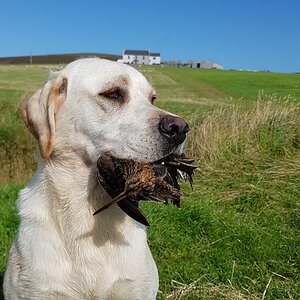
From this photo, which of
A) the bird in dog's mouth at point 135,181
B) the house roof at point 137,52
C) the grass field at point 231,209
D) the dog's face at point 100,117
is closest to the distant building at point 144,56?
the house roof at point 137,52

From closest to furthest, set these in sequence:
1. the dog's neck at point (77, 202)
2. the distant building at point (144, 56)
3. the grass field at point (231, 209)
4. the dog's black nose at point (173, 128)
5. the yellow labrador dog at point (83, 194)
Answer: the dog's black nose at point (173, 128) → the yellow labrador dog at point (83, 194) → the dog's neck at point (77, 202) → the grass field at point (231, 209) → the distant building at point (144, 56)

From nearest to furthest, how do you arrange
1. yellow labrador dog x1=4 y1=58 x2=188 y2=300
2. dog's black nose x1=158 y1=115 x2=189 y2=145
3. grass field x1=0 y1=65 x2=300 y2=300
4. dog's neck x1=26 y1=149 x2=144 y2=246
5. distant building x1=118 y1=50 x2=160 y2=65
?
dog's black nose x1=158 y1=115 x2=189 y2=145, yellow labrador dog x1=4 y1=58 x2=188 y2=300, dog's neck x1=26 y1=149 x2=144 y2=246, grass field x1=0 y1=65 x2=300 y2=300, distant building x1=118 y1=50 x2=160 y2=65

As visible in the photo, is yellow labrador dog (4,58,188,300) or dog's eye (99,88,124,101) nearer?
yellow labrador dog (4,58,188,300)

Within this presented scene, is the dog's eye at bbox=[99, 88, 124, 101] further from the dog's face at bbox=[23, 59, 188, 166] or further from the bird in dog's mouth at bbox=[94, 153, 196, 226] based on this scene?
the bird in dog's mouth at bbox=[94, 153, 196, 226]

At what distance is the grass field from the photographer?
488cm

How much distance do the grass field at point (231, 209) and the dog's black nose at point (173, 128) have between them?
1.23 m

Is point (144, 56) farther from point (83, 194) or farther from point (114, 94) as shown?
point (83, 194)

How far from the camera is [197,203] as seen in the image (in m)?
6.49

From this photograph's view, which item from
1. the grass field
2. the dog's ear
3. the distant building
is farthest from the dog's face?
the distant building

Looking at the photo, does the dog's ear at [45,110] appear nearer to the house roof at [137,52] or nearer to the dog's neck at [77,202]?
the dog's neck at [77,202]

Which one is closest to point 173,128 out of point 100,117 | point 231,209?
point 100,117

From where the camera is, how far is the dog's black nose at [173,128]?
2912 mm

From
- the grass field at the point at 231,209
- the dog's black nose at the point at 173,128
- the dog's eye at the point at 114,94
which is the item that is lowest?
the grass field at the point at 231,209

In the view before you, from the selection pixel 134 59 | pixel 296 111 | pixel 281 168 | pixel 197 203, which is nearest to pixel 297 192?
pixel 281 168
